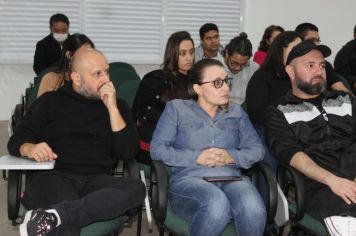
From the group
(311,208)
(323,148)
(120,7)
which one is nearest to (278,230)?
(311,208)

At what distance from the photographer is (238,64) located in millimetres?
4125

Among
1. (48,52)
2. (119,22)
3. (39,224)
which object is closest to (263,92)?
(39,224)

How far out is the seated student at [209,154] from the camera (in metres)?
2.34

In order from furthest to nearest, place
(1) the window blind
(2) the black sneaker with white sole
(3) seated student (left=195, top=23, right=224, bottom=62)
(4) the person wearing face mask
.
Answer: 1. (1) the window blind
2. (4) the person wearing face mask
3. (3) seated student (left=195, top=23, right=224, bottom=62)
4. (2) the black sneaker with white sole

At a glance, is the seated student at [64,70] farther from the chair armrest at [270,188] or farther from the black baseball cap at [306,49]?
the chair armrest at [270,188]

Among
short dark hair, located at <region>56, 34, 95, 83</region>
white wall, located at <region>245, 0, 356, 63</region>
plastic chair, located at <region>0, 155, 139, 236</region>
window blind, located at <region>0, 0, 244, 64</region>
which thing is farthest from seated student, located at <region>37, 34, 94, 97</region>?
white wall, located at <region>245, 0, 356, 63</region>

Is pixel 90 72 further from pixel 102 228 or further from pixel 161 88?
pixel 102 228

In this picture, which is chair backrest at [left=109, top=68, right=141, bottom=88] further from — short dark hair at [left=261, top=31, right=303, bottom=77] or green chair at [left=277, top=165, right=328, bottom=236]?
green chair at [left=277, top=165, right=328, bottom=236]

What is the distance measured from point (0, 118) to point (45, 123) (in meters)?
4.48

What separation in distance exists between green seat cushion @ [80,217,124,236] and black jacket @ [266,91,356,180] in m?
0.92

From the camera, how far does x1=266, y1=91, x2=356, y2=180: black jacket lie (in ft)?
8.59

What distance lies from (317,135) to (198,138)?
0.64 metres

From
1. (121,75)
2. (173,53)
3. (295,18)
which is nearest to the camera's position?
(173,53)

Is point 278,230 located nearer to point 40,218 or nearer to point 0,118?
point 40,218
